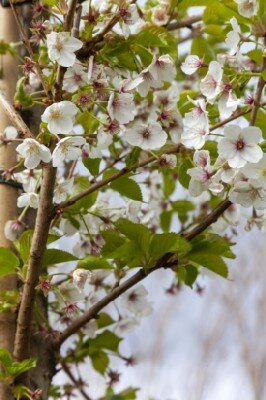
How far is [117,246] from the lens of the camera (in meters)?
1.06

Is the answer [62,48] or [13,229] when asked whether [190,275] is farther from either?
[62,48]

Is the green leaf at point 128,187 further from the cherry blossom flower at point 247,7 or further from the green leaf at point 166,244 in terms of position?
the cherry blossom flower at point 247,7

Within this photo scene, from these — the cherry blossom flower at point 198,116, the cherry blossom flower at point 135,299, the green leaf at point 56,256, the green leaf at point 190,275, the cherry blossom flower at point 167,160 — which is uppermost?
the cherry blossom flower at point 198,116

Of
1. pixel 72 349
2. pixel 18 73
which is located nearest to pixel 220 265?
pixel 72 349

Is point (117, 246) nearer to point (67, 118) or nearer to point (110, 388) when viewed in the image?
point (67, 118)

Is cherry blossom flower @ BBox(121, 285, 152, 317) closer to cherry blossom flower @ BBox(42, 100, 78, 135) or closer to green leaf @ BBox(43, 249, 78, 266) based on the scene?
green leaf @ BBox(43, 249, 78, 266)

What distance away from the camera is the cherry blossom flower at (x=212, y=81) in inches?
36.5

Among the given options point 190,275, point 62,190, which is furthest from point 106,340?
point 62,190

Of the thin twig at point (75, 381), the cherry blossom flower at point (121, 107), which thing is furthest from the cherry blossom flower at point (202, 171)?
the thin twig at point (75, 381)

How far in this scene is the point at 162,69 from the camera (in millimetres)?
1007

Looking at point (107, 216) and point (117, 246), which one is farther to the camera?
point (107, 216)

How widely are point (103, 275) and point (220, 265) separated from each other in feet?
0.99

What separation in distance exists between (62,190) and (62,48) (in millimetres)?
230

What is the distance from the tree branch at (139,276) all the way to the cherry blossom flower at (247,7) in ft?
0.86
